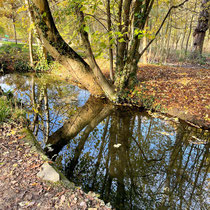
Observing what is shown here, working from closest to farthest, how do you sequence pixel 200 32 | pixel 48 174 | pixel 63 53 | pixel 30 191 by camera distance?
pixel 30 191 < pixel 48 174 < pixel 63 53 < pixel 200 32

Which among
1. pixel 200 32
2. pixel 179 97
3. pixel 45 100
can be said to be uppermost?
pixel 200 32

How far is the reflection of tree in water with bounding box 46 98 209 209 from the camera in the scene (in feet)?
10.3

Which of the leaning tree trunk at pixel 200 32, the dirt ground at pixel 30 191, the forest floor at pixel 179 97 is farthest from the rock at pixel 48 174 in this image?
the leaning tree trunk at pixel 200 32

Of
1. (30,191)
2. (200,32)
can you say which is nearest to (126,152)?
(30,191)

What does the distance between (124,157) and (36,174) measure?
223cm

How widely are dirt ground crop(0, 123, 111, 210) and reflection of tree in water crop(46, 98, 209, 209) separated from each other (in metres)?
0.94

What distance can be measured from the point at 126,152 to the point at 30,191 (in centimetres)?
260

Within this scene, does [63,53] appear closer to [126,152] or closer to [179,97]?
[126,152]

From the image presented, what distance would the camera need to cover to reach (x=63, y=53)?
6551mm

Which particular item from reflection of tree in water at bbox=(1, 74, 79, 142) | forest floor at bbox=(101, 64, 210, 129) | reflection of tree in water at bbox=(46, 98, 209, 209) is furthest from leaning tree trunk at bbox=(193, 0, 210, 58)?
reflection of tree in water at bbox=(46, 98, 209, 209)

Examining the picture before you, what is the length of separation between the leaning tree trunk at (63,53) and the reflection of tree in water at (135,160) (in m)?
2.02

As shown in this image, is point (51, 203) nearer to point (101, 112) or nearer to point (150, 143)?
point (150, 143)

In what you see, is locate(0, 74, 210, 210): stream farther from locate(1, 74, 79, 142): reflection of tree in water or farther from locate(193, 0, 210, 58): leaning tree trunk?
locate(193, 0, 210, 58): leaning tree trunk

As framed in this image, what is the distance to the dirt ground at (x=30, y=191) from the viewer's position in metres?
2.13
